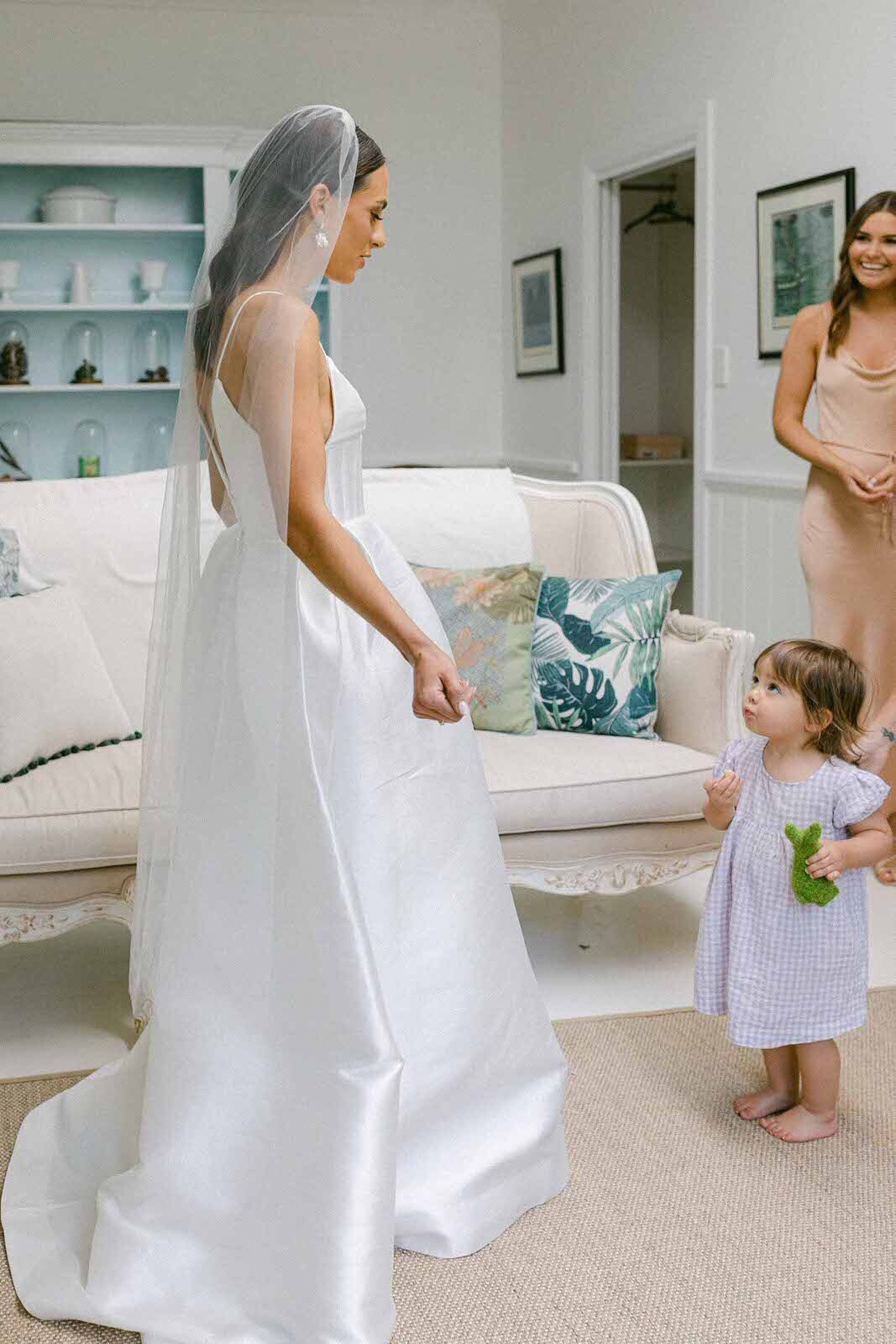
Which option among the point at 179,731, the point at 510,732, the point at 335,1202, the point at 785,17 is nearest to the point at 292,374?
the point at 179,731

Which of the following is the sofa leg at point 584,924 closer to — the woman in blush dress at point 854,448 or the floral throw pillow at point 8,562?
the woman in blush dress at point 854,448

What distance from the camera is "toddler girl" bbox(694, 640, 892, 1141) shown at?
2.12 m

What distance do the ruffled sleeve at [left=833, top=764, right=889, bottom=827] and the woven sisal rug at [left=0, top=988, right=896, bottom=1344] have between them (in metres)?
0.53

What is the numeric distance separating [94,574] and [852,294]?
1.84 m

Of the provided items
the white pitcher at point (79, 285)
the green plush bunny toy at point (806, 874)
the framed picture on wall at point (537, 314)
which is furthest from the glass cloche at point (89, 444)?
the green plush bunny toy at point (806, 874)

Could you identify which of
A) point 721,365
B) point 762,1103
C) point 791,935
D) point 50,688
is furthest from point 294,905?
point 721,365

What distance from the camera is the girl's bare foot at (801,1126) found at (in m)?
2.22

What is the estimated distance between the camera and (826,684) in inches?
82.9

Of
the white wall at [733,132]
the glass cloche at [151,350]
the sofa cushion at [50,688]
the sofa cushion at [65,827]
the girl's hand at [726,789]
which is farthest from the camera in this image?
the glass cloche at [151,350]

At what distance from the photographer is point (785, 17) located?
14.2ft

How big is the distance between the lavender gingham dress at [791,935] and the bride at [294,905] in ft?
1.22

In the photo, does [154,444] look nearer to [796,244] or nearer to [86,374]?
[86,374]

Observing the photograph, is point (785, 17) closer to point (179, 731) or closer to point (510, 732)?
point (510, 732)

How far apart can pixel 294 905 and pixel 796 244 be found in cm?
324
